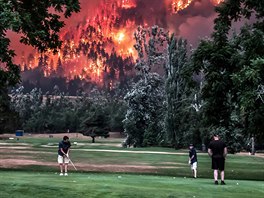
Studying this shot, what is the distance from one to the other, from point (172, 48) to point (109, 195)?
83953mm

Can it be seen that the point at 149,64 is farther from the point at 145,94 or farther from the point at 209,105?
the point at 209,105

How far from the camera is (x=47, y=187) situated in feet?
55.6

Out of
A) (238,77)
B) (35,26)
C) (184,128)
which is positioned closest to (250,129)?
(238,77)

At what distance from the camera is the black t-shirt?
21.1 meters

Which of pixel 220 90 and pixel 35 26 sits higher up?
pixel 35 26

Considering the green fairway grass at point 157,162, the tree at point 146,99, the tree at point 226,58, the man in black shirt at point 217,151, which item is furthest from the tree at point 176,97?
the man in black shirt at point 217,151

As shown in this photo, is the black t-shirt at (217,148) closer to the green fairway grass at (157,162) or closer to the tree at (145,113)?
the green fairway grass at (157,162)

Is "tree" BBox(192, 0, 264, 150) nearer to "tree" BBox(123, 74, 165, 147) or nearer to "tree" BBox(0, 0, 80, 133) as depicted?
"tree" BBox(0, 0, 80, 133)

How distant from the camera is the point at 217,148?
2114cm

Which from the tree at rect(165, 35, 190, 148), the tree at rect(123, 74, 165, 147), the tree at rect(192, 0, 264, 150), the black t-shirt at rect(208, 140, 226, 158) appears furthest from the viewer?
the tree at rect(123, 74, 165, 147)

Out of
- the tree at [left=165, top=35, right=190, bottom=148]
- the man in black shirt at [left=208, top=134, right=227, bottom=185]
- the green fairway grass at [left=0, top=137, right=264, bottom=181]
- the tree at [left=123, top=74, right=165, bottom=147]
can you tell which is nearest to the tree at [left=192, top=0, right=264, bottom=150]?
the green fairway grass at [left=0, top=137, right=264, bottom=181]

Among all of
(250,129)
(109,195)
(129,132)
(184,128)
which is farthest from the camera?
(129,132)

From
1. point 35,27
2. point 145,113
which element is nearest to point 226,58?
point 35,27

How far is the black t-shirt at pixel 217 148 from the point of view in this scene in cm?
2112
